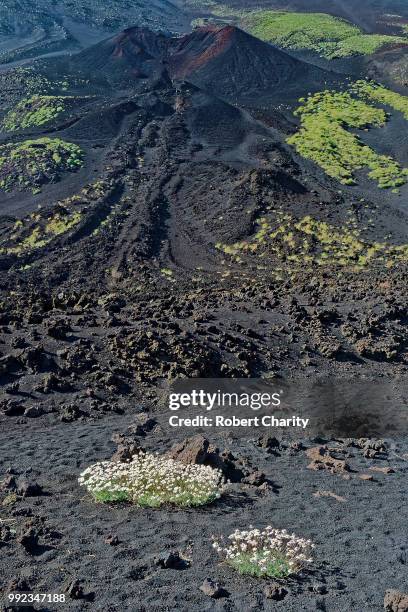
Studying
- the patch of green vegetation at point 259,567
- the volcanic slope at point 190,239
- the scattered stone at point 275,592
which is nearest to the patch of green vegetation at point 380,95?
the volcanic slope at point 190,239

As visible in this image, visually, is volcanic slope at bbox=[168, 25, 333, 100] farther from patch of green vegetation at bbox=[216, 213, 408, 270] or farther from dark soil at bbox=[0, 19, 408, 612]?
patch of green vegetation at bbox=[216, 213, 408, 270]

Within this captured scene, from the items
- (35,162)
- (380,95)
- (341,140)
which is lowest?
(35,162)

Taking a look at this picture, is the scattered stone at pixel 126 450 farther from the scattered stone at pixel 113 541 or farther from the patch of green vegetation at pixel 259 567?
the patch of green vegetation at pixel 259 567

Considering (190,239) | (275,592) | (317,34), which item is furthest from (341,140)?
(317,34)

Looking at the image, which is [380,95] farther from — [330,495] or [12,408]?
[330,495]

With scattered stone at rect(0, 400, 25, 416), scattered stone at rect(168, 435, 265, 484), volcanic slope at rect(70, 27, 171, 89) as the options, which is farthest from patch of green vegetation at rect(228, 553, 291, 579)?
volcanic slope at rect(70, 27, 171, 89)

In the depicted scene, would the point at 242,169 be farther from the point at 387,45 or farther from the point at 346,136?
the point at 387,45
